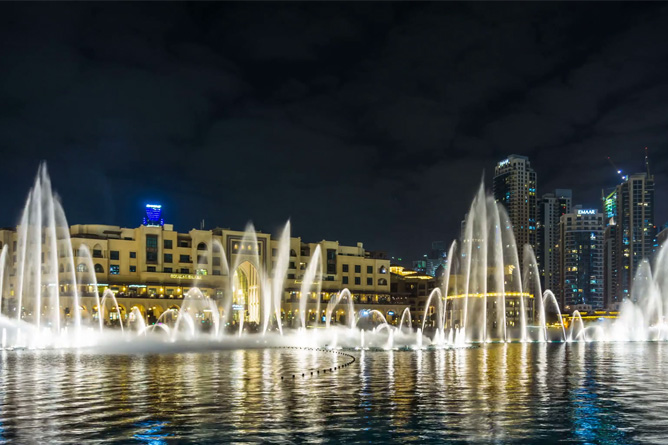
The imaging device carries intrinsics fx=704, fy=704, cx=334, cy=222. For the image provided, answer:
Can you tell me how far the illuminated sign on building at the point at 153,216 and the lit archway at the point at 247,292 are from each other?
74.0 ft

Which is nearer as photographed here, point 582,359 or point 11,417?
point 11,417

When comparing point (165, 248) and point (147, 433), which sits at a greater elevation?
point (165, 248)

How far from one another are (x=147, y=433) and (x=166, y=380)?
13389mm

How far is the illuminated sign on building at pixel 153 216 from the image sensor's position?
152250mm

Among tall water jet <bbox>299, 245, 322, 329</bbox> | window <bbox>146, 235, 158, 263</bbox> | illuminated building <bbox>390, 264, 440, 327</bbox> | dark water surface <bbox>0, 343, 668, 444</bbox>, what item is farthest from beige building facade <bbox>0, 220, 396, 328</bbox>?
dark water surface <bbox>0, 343, 668, 444</bbox>

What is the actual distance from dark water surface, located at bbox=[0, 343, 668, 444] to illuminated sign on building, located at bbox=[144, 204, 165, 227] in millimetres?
110973

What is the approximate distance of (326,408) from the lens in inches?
961

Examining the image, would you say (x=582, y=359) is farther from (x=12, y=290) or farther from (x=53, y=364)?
Answer: (x=12, y=290)

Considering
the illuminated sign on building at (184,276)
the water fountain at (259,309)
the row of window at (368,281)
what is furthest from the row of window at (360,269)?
the illuminated sign on building at (184,276)

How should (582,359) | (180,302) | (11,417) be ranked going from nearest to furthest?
(11,417) → (582,359) → (180,302)

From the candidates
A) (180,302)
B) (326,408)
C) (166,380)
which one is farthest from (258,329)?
(326,408)

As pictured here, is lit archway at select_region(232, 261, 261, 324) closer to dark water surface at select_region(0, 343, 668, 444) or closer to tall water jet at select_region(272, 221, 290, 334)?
tall water jet at select_region(272, 221, 290, 334)

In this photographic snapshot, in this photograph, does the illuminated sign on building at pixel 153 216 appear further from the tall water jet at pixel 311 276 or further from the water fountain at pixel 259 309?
the tall water jet at pixel 311 276

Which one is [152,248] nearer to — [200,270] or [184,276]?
[184,276]
